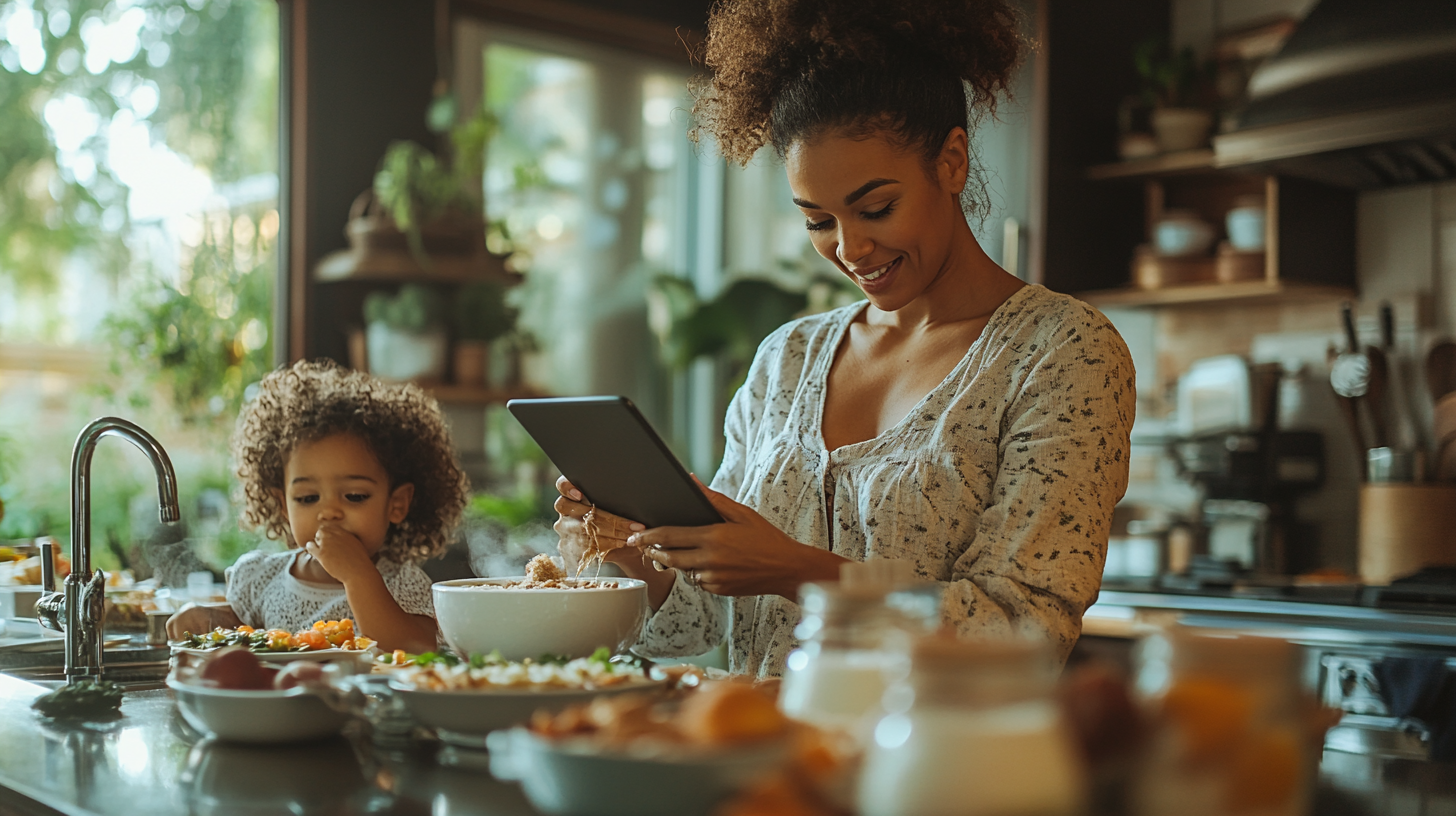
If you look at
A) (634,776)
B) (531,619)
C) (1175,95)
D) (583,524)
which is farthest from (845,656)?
(1175,95)

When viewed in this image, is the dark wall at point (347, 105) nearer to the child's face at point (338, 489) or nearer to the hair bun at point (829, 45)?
the child's face at point (338, 489)

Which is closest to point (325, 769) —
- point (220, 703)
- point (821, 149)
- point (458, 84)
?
point (220, 703)

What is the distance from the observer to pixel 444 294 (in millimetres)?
3361

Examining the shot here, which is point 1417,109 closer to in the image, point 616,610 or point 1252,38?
point 1252,38

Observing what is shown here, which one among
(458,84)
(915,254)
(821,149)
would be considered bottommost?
(915,254)

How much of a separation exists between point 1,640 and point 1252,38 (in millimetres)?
3116

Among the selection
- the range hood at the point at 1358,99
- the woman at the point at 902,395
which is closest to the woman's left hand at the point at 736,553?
the woman at the point at 902,395

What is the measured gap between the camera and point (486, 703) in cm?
93

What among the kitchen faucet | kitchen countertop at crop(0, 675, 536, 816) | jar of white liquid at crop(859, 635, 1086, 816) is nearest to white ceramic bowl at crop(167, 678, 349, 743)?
kitchen countertop at crop(0, 675, 536, 816)

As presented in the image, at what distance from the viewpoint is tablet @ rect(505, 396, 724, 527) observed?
1090 millimetres

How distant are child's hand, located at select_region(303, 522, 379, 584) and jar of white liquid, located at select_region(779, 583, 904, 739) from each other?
1047 mm

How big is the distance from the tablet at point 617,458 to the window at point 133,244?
1.92 m

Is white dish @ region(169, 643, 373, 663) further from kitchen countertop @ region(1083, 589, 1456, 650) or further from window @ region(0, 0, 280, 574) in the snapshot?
window @ region(0, 0, 280, 574)

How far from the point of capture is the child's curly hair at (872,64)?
1458mm
